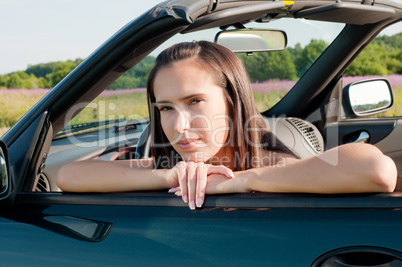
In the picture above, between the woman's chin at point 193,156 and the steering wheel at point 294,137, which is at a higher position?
the steering wheel at point 294,137

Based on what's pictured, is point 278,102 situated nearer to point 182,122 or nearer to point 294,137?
point 294,137

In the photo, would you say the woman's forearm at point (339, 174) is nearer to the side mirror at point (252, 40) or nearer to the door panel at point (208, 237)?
A: the door panel at point (208, 237)

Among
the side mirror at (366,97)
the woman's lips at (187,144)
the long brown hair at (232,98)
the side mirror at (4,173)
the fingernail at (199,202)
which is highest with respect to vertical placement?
the side mirror at (366,97)

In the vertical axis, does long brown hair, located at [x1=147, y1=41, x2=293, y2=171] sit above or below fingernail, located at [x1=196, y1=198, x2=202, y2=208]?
above

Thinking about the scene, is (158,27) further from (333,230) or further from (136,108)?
(136,108)

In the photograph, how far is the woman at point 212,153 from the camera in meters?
1.24

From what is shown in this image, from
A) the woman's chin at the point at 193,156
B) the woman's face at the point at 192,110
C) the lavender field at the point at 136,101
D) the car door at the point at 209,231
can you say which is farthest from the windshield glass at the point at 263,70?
the car door at the point at 209,231

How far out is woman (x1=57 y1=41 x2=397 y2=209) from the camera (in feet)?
4.07

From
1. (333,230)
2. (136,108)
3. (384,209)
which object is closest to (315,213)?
(333,230)

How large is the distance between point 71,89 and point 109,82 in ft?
0.49

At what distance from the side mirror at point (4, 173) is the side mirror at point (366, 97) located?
92.7 inches

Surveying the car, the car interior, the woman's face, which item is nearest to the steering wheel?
the car interior

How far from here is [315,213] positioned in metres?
1.22

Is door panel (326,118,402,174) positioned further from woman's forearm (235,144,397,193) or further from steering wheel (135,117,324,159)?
woman's forearm (235,144,397,193)
